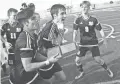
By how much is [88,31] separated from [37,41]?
1.48 metres

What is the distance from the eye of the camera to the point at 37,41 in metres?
2.58

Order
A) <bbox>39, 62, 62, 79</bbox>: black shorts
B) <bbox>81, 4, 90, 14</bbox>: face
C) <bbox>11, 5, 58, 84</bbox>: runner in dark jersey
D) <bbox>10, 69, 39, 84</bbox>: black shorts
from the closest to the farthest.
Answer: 1. <bbox>11, 5, 58, 84</bbox>: runner in dark jersey
2. <bbox>10, 69, 39, 84</bbox>: black shorts
3. <bbox>39, 62, 62, 79</bbox>: black shorts
4. <bbox>81, 4, 90, 14</bbox>: face

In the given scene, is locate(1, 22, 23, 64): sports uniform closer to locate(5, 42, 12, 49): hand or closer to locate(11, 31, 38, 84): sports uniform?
locate(5, 42, 12, 49): hand

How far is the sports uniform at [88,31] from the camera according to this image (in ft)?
12.4

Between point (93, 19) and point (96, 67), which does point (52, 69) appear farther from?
point (96, 67)

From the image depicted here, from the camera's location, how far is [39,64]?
2203mm

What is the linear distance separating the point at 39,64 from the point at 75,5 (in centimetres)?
426

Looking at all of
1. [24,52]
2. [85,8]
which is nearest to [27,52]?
[24,52]

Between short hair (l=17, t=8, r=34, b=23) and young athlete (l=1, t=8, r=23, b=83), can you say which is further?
young athlete (l=1, t=8, r=23, b=83)

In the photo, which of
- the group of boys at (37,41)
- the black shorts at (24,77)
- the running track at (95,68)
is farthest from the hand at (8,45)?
the black shorts at (24,77)

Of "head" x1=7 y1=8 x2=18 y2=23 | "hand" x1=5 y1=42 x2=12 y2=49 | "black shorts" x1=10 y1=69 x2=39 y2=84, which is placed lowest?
"black shorts" x1=10 y1=69 x2=39 y2=84

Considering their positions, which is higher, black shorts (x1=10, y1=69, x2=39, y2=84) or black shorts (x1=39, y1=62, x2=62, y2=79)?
black shorts (x1=10, y1=69, x2=39, y2=84)

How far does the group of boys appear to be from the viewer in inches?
85.2

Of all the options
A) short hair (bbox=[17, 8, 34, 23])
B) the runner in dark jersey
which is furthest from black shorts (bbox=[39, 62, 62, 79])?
short hair (bbox=[17, 8, 34, 23])
